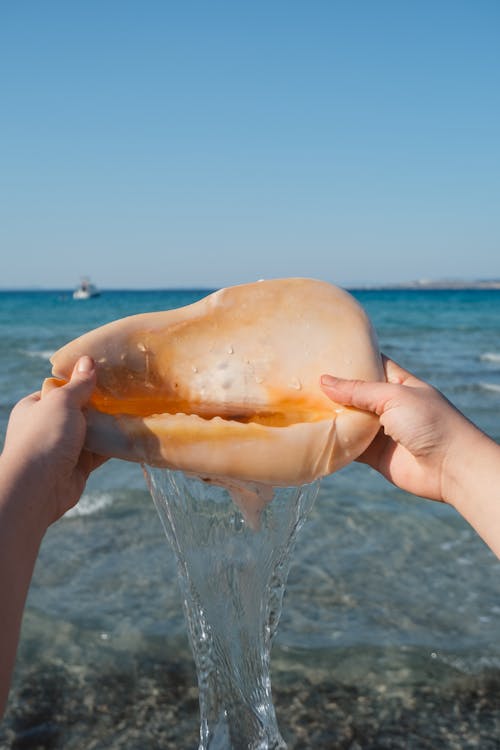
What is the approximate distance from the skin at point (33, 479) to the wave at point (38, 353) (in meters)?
13.9

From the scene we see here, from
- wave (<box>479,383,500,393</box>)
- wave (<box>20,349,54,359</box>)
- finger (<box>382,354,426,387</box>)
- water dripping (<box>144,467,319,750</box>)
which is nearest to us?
finger (<box>382,354,426,387</box>)

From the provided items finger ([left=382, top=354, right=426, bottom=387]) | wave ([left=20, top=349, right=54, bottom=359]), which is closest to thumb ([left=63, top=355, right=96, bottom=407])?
finger ([left=382, top=354, right=426, bottom=387])

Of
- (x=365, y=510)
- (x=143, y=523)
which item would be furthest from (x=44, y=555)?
(x=365, y=510)

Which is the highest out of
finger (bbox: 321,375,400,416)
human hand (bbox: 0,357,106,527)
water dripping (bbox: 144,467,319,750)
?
finger (bbox: 321,375,400,416)

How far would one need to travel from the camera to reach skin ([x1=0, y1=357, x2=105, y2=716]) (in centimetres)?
142

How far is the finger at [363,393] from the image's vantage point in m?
1.75

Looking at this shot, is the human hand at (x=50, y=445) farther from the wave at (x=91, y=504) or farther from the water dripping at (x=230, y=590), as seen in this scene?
the wave at (x=91, y=504)

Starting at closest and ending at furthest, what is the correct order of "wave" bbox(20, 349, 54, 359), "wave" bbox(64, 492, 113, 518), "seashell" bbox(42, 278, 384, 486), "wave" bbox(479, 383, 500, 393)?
1. "seashell" bbox(42, 278, 384, 486)
2. "wave" bbox(64, 492, 113, 518)
3. "wave" bbox(479, 383, 500, 393)
4. "wave" bbox(20, 349, 54, 359)

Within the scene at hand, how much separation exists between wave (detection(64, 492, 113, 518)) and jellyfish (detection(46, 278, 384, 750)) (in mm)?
3222

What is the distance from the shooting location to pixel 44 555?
15.1 feet

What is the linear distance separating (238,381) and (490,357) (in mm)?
14784

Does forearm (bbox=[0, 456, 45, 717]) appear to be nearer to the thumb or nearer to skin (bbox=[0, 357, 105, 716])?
skin (bbox=[0, 357, 105, 716])

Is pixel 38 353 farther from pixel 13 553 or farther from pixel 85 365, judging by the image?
pixel 13 553

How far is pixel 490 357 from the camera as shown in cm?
1588
